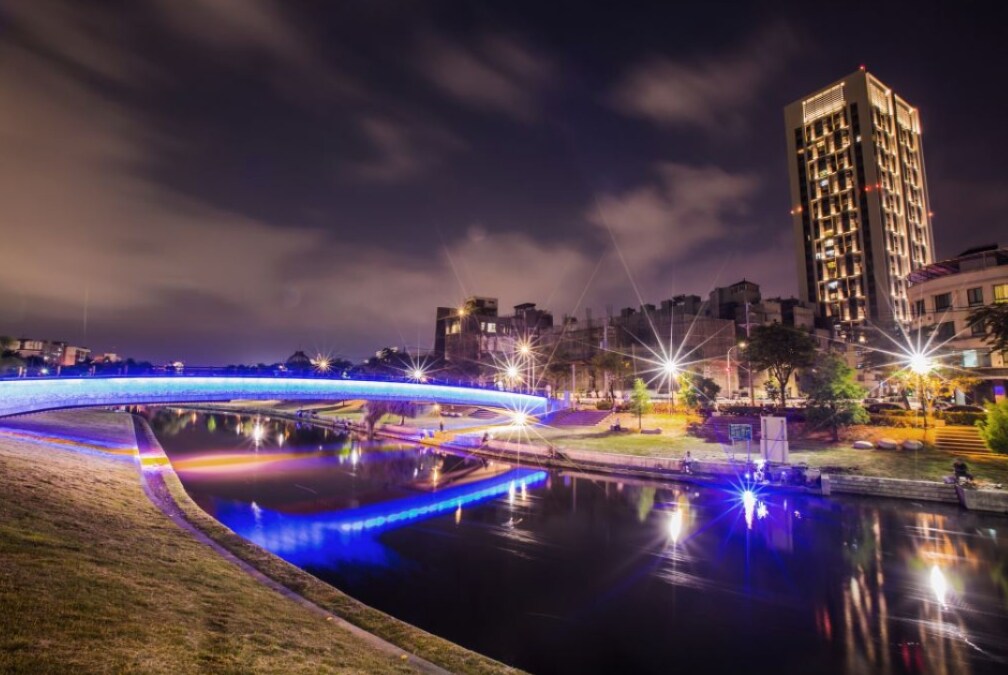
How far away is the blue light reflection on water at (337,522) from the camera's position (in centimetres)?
2414

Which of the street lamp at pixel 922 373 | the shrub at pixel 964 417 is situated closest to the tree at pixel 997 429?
the shrub at pixel 964 417

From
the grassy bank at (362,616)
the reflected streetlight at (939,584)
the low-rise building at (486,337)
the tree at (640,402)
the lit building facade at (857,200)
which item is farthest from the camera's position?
the low-rise building at (486,337)

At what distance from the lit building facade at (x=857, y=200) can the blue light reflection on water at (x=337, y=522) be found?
4639 inches

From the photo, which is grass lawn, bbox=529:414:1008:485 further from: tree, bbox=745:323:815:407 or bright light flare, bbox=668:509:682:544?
bright light flare, bbox=668:509:682:544

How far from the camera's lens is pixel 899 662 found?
1438 cm

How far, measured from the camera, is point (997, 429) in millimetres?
34469

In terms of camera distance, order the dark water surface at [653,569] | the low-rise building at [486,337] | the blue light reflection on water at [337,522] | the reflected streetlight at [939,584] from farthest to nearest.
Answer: the low-rise building at [486,337], the blue light reflection on water at [337,522], the reflected streetlight at [939,584], the dark water surface at [653,569]

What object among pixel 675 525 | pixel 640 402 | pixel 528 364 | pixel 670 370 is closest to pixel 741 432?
pixel 675 525

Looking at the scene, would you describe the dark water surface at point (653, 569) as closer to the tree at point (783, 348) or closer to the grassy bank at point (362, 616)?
the grassy bank at point (362, 616)

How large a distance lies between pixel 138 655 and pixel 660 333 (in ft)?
354

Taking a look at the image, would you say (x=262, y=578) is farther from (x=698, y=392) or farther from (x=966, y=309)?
(x=966, y=309)

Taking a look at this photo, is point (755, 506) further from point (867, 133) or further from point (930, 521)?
point (867, 133)

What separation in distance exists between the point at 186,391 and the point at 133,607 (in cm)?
3851

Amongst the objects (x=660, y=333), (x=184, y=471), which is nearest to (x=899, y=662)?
(x=184, y=471)
